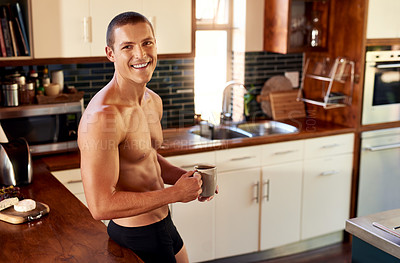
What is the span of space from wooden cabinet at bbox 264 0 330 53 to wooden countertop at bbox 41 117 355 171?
650 millimetres

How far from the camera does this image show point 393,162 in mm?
4418

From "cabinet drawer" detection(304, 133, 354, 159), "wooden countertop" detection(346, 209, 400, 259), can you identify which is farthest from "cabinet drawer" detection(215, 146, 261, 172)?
"wooden countertop" detection(346, 209, 400, 259)

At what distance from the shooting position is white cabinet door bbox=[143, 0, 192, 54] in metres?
3.62

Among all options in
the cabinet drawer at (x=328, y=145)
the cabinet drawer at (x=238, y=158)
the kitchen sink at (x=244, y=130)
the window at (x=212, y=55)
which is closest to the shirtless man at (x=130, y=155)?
the cabinet drawer at (x=238, y=158)

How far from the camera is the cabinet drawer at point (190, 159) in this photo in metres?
3.56

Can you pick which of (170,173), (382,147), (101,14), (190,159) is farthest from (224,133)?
(170,173)

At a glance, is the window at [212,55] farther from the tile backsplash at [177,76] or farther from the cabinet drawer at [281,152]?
the cabinet drawer at [281,152]

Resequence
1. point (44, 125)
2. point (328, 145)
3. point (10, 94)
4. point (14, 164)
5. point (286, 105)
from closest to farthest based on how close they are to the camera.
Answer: point (14, 164), point (10, 94), point (44, 125), point (328, 145), point (286, 105)

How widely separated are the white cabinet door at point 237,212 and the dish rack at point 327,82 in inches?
38.6

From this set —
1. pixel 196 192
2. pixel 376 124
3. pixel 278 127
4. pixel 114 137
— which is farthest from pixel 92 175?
pixel 376 124

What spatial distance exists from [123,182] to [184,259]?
1.69 ft

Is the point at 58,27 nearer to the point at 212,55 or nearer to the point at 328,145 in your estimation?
the point at 212,55

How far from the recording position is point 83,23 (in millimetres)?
3402

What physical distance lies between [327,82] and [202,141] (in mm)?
1392
